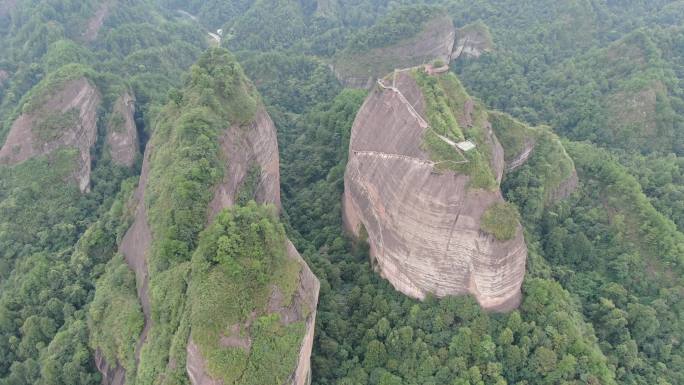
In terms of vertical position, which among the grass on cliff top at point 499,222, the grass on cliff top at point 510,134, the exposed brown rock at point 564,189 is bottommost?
the exposed brown rock at point 564,189

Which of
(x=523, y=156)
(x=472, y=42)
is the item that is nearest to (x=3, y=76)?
(x=472, y=42)

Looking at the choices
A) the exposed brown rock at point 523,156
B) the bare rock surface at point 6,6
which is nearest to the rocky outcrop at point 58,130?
the exposed brown rock at point 523,156

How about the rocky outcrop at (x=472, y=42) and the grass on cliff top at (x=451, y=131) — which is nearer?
the grass on cliff top at (x=451, y=131)

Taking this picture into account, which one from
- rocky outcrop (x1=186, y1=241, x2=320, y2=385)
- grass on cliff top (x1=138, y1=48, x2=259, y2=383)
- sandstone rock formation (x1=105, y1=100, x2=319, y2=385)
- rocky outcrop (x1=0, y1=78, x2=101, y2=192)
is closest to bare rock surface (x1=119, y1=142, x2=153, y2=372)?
sandstone rock formation (x1=105, y1=100, x2=319, y2=385)

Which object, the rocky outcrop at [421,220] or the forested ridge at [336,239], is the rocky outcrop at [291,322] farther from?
the rocky outcrop at [421,220]

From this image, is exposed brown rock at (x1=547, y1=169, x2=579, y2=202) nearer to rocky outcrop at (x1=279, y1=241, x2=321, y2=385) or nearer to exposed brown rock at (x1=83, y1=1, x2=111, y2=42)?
rocky outcrop at (x1=279, y1=241, x2=321, y2=385)

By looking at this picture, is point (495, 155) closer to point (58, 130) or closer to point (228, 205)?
point (228, 205)

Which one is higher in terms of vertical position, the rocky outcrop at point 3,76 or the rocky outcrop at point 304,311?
the rocky outcrop at point 304,311
